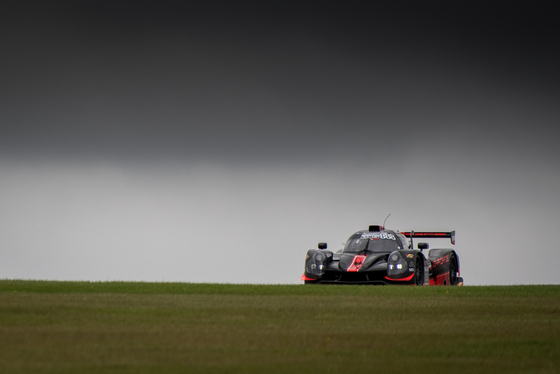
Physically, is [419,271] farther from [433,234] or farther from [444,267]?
[433,234]

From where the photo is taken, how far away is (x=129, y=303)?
11516 millimetres

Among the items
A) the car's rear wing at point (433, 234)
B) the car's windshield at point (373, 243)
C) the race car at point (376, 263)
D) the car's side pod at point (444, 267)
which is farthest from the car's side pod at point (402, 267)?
the car's rear wing at point (433, 234)

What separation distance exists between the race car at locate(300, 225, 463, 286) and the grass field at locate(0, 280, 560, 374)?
12.3ft

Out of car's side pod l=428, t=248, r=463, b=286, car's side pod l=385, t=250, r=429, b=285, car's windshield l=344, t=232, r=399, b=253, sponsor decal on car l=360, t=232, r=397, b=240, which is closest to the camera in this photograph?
car's side pod l=385, t=250, r=429, b=285

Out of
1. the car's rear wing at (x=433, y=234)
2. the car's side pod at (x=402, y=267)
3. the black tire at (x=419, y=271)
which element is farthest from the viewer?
the car's rear wing at (x=433, y=234)

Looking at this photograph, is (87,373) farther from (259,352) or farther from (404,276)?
(404,276)

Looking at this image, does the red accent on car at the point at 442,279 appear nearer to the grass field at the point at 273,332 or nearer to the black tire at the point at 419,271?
the black tire at the point at 419,271

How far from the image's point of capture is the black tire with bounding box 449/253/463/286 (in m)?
21.0

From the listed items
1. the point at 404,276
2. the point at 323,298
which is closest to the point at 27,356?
the point at 323,298

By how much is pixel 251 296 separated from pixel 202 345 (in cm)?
602

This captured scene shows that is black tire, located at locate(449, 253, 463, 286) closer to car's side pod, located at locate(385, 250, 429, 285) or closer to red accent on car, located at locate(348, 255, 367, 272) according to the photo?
car's side pod, located at locate(385, 250, 429, 285)

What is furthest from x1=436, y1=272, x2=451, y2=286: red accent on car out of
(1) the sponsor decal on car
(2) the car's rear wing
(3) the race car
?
(2) the car's rear wing

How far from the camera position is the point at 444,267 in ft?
67.3

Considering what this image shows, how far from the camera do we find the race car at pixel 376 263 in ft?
59.1
